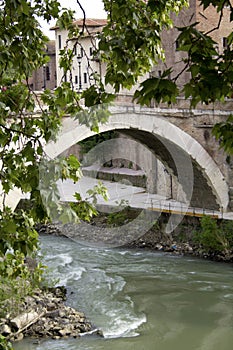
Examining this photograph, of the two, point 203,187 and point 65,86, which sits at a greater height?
point 65,86

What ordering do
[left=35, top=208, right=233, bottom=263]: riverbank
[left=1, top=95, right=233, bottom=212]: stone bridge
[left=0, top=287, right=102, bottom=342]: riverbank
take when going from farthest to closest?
[left=1, top=95, right=233, bottom=212]: stone bridge
[left=35, top=208, right=233, bottom=263]: riverbank
[left=0, top=287, right=102, bottom=342]: riverbank

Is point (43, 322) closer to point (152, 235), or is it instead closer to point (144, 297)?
point (144, 297)

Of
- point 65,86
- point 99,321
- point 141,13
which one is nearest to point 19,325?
point 99,321

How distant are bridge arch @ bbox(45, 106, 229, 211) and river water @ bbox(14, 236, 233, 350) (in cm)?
163

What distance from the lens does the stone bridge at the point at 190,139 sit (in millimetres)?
9617

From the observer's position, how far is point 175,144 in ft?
33.5

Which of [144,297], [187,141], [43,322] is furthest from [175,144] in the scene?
[43,322]

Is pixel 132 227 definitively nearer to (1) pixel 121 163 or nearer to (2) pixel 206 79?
(1) pixel 121 163

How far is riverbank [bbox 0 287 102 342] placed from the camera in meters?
6.01

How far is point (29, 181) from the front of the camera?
6.73 ft

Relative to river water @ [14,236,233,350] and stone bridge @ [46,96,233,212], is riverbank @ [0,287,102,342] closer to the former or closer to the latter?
river water @ [14,236,233,350]

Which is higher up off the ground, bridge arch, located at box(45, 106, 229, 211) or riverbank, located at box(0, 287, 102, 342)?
bridge arch, located at box(45, 106, 229, 211)

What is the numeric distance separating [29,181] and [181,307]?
5445 mm

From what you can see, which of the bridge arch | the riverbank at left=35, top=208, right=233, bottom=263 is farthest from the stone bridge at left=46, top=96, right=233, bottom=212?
the riverbank at left=35, top=208, right=233, bottom=263
